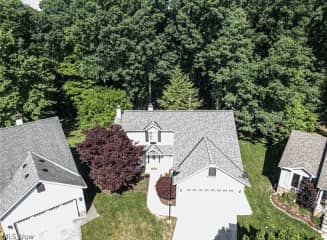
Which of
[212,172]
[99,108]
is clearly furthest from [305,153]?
[99,108]

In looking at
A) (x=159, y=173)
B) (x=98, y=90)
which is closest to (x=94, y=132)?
(x=159, y=173)

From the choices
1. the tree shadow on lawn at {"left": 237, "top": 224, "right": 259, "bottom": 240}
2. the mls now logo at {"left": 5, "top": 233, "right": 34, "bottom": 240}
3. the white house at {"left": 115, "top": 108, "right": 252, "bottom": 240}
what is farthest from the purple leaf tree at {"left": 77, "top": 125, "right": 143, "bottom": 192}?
the tree shadow on lawn at {"left": 237, "top": 224, "right": 259, "bottom": 240}

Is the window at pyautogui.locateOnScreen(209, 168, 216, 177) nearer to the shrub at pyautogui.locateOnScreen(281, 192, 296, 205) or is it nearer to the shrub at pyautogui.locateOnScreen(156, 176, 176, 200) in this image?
the shrub at pyautogui.locateOnScreen(156, 176, 176, 200)

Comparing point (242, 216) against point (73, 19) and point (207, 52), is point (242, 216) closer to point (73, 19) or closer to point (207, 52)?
point (207, 52)

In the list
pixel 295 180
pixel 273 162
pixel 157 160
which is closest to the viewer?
pixel 295 180

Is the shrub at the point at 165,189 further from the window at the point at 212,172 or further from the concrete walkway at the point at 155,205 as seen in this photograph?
the window at the point at 212,172

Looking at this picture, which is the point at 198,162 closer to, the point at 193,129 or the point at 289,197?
the point at 193,129
